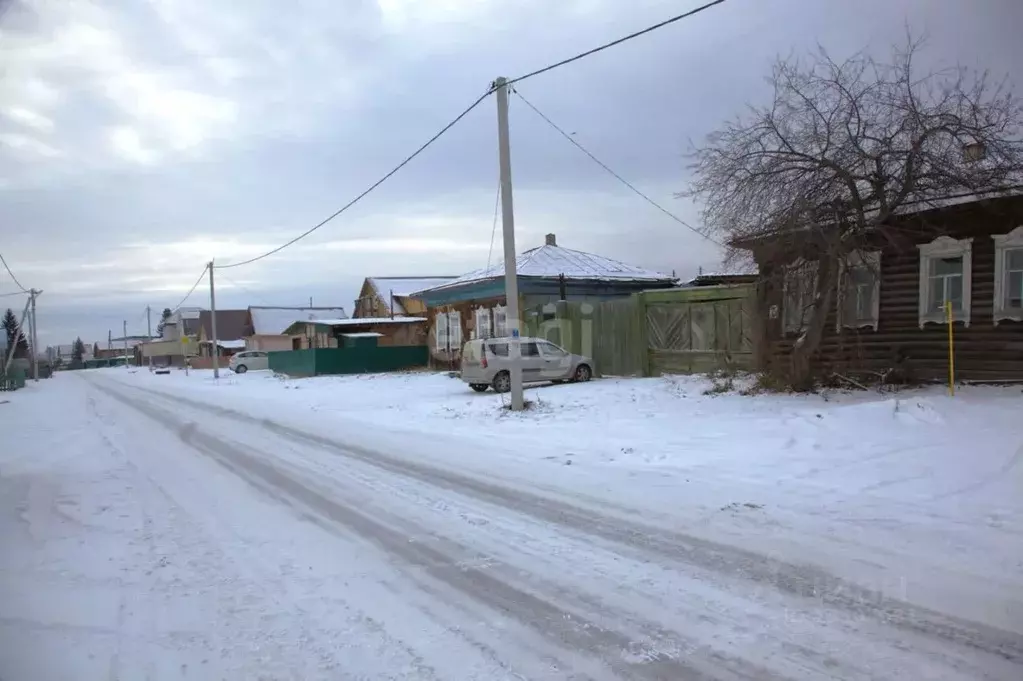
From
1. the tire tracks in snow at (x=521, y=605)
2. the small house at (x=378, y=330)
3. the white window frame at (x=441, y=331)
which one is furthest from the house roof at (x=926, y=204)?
the small house at (x=378, y=330)

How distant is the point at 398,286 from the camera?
191 feet

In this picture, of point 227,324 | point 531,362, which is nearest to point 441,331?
point 531,362

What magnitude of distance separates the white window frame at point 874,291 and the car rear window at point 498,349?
814 centimetres

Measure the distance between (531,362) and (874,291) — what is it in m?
8.73

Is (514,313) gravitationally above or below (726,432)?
above

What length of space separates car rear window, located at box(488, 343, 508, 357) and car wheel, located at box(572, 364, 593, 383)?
258 centimetres

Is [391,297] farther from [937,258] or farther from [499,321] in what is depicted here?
[937,258]

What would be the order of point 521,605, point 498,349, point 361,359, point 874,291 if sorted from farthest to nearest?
point 361,359, point 498,349, point 874,291, point 521,605

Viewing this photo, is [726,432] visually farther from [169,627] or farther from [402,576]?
[169,627]

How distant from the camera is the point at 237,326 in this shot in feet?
280

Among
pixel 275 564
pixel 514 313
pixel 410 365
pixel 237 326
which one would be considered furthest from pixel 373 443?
pixel 237 326

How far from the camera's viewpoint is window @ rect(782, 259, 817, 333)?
14656 millimetres

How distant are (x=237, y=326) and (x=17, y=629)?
8568cm

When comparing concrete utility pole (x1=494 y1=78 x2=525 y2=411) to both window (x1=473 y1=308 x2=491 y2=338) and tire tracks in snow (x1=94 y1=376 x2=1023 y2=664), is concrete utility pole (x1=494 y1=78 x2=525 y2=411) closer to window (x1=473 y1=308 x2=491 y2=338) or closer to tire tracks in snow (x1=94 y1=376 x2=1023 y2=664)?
tire tracks in snow (x1=94 y1=376 x2=1023 y2=664)
